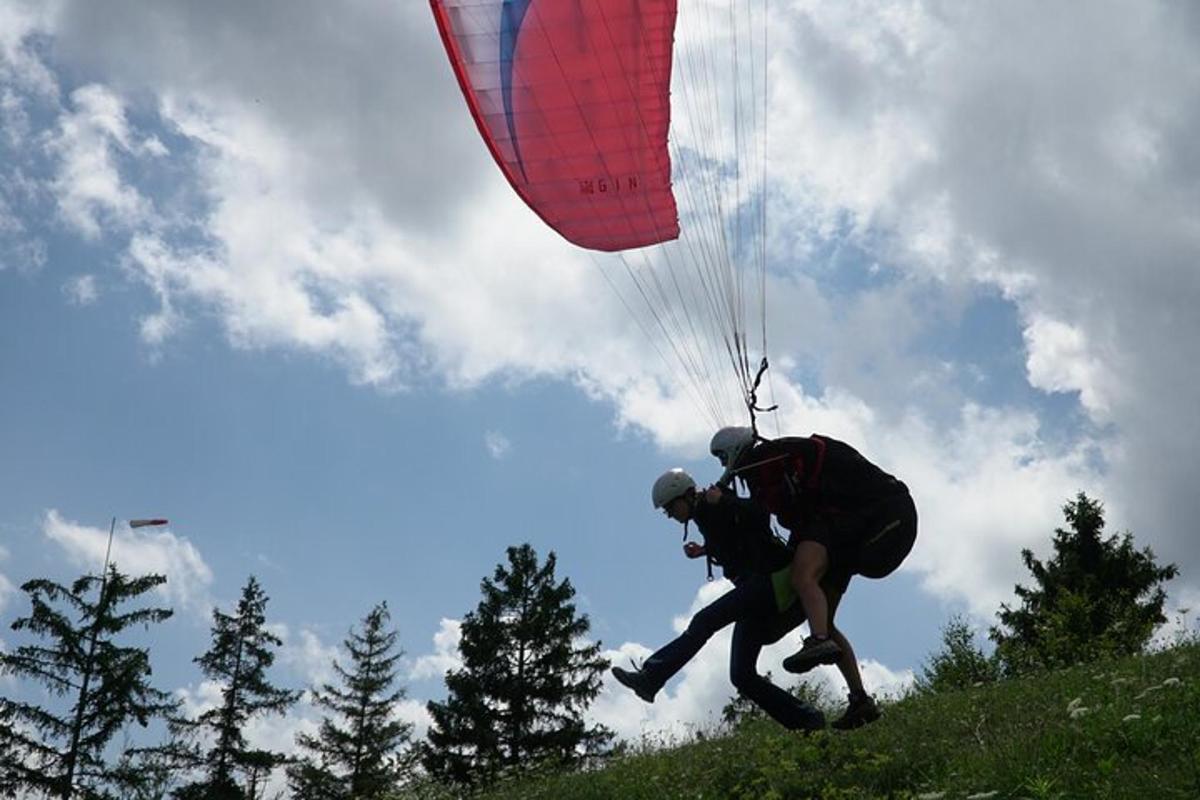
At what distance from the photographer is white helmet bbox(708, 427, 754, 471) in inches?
321

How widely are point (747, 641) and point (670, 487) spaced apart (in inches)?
49.5

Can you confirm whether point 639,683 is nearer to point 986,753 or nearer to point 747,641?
point 747,641

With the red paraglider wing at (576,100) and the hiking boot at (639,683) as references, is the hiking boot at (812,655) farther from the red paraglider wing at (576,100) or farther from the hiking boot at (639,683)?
the red paraglider wing at (576,100)

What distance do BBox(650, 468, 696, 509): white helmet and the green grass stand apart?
197 cm

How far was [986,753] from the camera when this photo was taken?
22.0 ft

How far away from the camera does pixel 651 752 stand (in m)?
11.7

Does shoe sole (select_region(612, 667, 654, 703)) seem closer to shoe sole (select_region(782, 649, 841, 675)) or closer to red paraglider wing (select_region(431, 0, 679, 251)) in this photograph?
shoe sole (select_region(782, 649, 841, 675))

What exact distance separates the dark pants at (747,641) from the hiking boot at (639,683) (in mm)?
37

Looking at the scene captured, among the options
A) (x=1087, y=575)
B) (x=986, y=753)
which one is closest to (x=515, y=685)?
(x=1087, y=575)

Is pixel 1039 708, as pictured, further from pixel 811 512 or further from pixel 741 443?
pixel 741 443

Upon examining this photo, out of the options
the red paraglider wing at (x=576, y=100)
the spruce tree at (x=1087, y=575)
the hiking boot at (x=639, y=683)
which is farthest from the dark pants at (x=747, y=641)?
the spruce tree at (x=1087, y=575)

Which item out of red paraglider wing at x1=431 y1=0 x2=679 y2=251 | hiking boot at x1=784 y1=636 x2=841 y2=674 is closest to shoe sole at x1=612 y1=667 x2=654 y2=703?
hiking boot at x1=784 y1=636 x2=841 y2=674

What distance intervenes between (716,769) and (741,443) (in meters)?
2.62

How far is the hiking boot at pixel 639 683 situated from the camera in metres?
8.37
